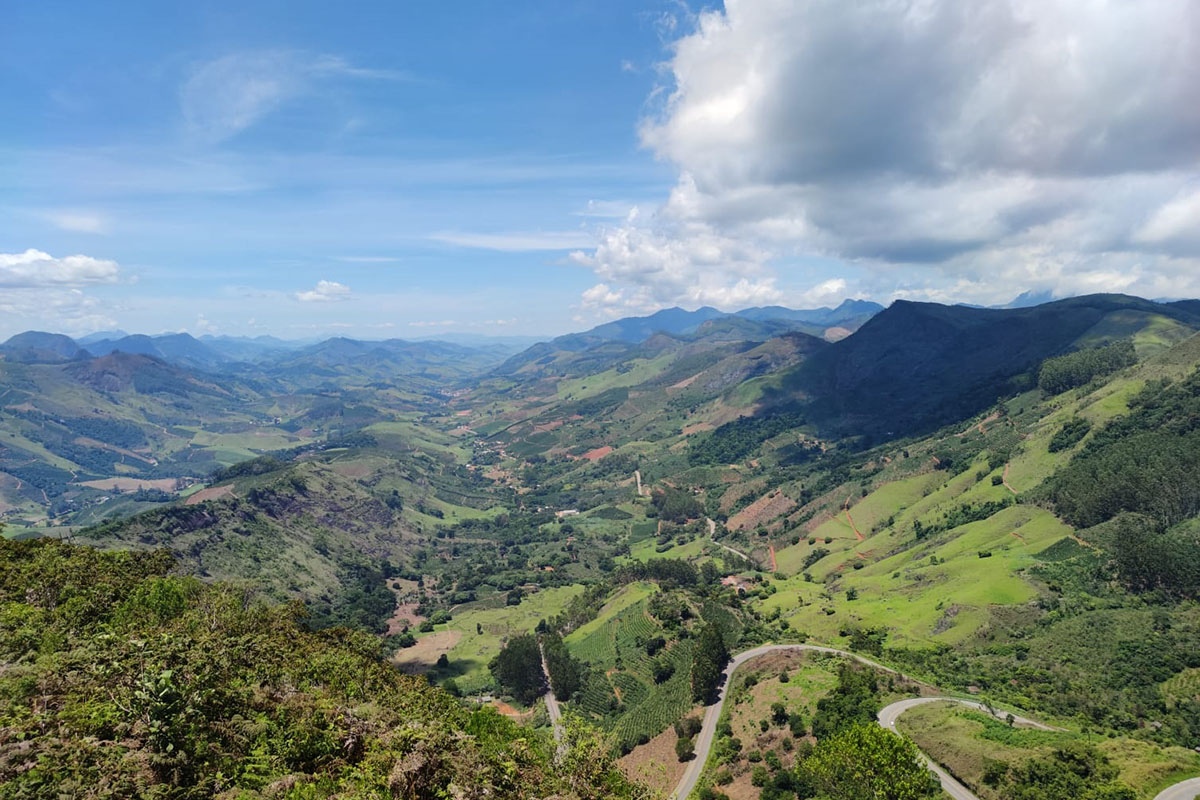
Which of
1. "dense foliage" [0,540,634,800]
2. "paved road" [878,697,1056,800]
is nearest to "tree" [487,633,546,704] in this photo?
"paved road" [878,697,1056,800]

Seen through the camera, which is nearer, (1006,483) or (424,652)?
(424,652)

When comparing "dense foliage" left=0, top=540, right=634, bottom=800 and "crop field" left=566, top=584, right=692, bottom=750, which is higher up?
"dense foliage" left=0, top=540, right=634, bottom=800

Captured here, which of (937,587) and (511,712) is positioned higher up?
(937,587)

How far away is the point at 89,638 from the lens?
178ft

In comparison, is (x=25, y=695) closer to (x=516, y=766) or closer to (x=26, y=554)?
(x=516, y=766)

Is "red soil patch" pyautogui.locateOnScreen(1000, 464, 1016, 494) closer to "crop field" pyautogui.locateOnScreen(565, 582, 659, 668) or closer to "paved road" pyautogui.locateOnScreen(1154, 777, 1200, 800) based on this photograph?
"crop field" pyautogui.locateOnScreen(565, 582, 659, 668)

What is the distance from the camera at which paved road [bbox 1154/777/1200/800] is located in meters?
62.5

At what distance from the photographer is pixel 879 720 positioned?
284 feet

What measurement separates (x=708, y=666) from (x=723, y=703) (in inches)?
273

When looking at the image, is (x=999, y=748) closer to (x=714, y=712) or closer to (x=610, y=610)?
(x=714, y=712)

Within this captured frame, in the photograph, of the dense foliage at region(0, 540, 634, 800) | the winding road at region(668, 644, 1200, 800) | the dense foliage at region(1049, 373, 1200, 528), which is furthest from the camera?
the dense foliage at region(1049, 373, 1200, 528)

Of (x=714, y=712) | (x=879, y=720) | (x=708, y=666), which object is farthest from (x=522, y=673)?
(x=879, y=720)

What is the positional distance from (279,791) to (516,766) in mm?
14206

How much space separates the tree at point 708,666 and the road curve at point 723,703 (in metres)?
1.85
